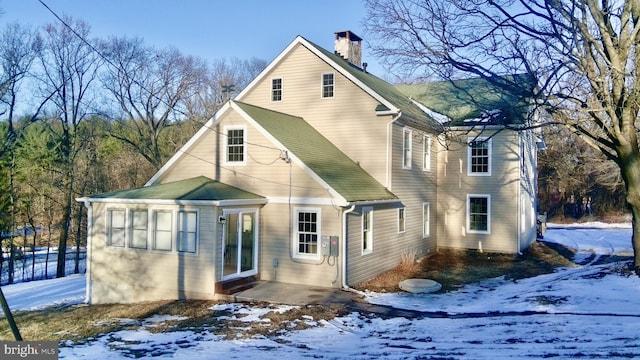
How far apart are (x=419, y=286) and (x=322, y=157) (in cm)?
530

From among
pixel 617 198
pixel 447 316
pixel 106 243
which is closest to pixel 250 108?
pixel 106 243

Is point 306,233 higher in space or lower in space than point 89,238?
higher

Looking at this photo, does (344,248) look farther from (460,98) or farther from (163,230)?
(460,98)

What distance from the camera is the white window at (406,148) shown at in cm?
1864

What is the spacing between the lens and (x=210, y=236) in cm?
1372

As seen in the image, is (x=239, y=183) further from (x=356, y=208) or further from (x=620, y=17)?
(x=620, y=17)

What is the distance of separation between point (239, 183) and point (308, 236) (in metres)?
3.06

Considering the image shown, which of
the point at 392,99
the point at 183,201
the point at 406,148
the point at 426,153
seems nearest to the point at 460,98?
the point at 426,153

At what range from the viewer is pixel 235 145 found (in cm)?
1616

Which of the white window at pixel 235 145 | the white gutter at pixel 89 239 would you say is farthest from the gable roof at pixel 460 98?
the white gutter at pixel 89 239

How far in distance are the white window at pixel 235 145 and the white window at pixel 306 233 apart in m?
2.75

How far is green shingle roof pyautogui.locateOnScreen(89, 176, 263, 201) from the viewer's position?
14195 mm

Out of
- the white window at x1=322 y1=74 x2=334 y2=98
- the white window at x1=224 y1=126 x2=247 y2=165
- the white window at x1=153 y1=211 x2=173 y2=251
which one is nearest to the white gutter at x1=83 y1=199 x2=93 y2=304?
the white window at x1=153 y1=211 x2=173 y2=251

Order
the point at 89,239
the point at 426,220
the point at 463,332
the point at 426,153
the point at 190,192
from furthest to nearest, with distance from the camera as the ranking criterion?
the point at 426,220
the point at 426,153
the point at 89,239
the point at 190,192
the point at 463,332
